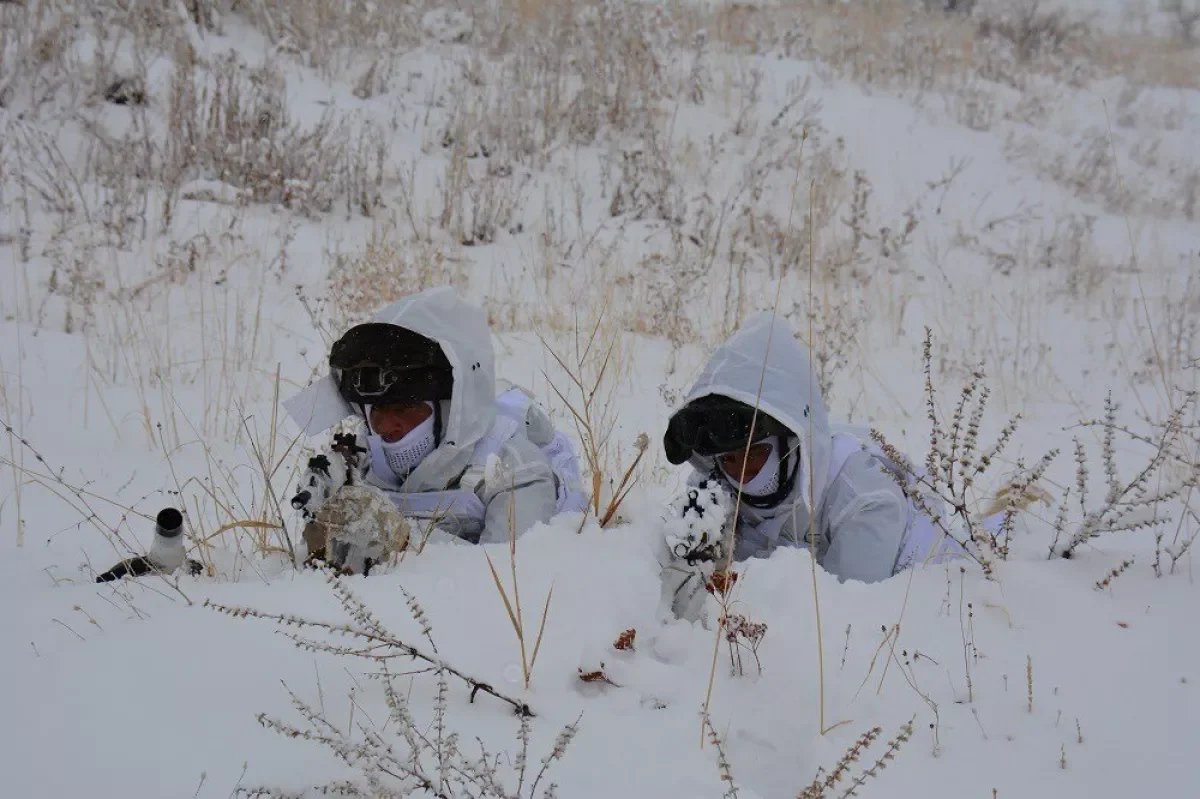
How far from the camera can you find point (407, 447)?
115 inches

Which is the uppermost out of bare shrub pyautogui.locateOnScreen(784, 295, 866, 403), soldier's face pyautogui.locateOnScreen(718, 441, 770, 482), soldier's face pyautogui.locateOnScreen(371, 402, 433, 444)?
soldier's face pyautogui.locateOnScreen(718, 441, 770, 482)

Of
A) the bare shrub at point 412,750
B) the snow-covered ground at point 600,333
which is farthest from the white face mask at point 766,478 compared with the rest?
the bare shrub at point 412,750

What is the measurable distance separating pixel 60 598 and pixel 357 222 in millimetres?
4347

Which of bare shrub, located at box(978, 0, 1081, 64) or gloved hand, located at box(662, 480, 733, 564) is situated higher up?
bare shrub, located at box(978, 0, 1081, 64)

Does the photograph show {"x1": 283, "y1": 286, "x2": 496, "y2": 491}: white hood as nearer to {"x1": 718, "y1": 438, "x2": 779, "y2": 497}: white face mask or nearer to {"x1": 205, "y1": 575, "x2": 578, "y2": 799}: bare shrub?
{"x1": 718, "y1": 438, "x2": 779, "y2": 497}: white face mask

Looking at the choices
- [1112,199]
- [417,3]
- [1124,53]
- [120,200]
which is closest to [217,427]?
[120,200]

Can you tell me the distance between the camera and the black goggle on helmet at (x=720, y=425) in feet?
8.43

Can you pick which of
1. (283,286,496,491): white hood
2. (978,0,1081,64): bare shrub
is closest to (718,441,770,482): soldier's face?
(283,286,496,491): white hood

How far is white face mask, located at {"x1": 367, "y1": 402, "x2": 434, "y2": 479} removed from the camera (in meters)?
2.90

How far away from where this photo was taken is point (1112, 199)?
25.4 feet

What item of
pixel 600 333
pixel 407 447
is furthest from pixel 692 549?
pixel 600 333

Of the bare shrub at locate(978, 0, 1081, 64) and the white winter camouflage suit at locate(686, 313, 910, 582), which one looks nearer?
the white winter camouflage suit at locate(686, 313, 910, 582)

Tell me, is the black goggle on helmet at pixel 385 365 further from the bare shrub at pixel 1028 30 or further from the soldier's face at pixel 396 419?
the bare shrub at pixel 1028 30

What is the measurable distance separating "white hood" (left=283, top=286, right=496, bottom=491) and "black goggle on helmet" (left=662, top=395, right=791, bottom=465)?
0.69 meters
